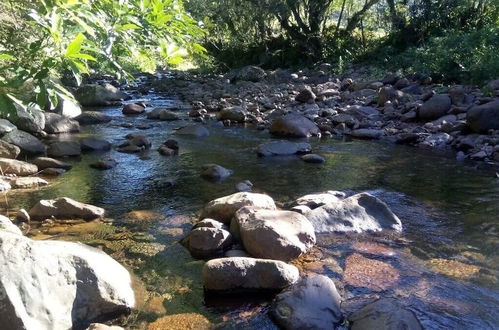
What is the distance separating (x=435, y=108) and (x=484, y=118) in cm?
178

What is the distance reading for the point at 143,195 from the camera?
7.10m

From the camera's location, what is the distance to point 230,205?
555 cm

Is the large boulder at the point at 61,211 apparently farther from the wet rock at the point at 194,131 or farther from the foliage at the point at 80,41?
the wet rock at the point at 194,131

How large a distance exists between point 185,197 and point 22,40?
3.72 meters

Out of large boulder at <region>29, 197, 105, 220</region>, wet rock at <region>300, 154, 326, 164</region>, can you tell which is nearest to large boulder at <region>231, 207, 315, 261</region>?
large boulder at <region>29, 197, 105, 220</region>

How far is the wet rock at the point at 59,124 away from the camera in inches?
460

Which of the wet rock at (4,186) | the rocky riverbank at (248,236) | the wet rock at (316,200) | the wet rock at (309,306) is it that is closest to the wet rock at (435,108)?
the rocky riverbank at (248,236)

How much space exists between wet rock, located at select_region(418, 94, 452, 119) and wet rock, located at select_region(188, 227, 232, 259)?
8.58 meters

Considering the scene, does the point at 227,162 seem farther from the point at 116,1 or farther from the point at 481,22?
the point at 481,22

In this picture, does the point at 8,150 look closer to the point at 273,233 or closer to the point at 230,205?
the point at 230,205

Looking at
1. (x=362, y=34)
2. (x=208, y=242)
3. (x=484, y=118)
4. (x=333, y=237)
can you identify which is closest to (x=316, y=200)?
(x=333, y=237)

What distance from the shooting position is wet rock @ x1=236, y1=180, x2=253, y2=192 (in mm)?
7262

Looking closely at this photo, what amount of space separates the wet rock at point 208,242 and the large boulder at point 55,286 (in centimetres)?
105

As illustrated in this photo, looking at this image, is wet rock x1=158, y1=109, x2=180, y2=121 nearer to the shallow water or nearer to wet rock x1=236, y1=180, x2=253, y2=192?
the shallow water
